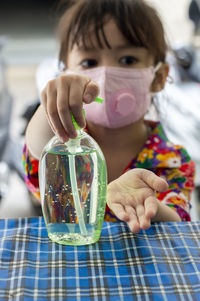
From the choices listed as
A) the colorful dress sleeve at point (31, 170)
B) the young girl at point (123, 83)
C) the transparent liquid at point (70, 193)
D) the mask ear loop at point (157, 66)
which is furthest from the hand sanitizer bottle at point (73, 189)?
the mask ear loop at point (157, 66)

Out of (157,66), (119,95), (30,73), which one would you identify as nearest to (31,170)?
(119,95)

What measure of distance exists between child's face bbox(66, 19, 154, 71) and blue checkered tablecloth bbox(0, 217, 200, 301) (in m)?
0.29

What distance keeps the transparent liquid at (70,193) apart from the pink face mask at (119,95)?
0.21 m

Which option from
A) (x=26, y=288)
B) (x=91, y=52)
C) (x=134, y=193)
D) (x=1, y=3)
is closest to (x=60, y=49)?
(x=91, y=52)

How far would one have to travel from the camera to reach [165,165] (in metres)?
0.69

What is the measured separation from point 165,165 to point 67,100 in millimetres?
356

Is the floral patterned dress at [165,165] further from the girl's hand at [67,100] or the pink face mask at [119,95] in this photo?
the girl's hand at [67,100]

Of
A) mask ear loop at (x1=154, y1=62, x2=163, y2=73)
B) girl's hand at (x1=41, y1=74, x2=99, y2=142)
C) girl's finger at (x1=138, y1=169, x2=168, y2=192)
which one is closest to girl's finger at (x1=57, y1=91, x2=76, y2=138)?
girl's hand at (x1=41, y1=74, x2=99, y2=142)

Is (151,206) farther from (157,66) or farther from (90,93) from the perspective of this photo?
(157,66)

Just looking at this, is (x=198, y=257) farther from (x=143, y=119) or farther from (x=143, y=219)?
(x=143, y=119)

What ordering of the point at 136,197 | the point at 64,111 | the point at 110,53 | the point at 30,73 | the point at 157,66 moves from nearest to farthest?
the point at 64,111 → the point at 136,197 → the point at 110,53 → the point at 157,66 → the point at 30,73

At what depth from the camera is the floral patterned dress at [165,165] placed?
25.2 inches

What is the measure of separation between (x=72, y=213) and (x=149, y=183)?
86 mm

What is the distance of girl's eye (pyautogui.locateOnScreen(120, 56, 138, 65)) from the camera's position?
664 mm
